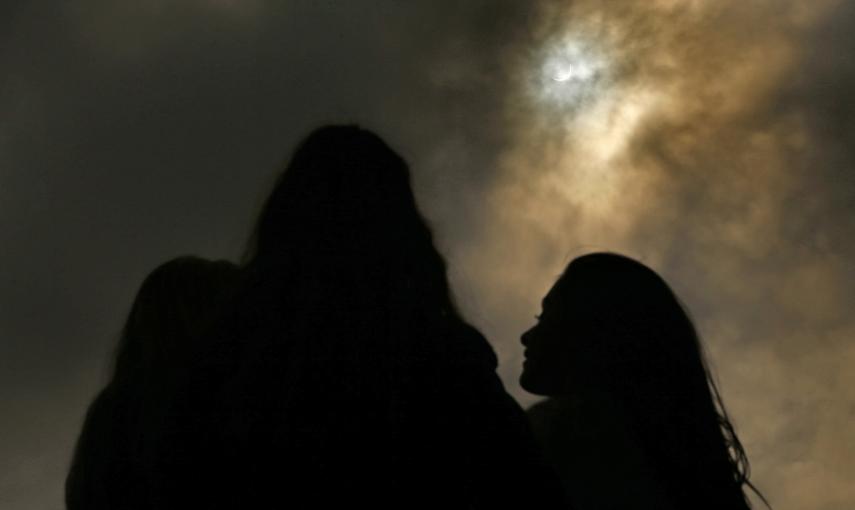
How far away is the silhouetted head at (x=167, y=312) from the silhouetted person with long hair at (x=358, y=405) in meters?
0.57

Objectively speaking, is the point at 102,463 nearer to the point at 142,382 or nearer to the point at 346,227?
the point at 142,382

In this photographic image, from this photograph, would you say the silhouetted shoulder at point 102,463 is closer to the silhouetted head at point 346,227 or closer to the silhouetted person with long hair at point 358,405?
the silhouetted person with long hair at point 358,405

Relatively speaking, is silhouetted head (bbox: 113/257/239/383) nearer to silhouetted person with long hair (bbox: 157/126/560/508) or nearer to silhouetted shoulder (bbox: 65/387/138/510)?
silhouetted shoulder (bbox: 65/387/138/510)

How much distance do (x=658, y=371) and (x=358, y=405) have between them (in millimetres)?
1853

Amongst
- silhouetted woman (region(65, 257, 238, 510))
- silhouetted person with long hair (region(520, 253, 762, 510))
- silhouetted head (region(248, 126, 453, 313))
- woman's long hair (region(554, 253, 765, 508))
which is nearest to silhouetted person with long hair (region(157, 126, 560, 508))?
silhouetted head (region(248, 126, 453, 313))

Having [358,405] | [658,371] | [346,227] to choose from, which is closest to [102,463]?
[358,405]

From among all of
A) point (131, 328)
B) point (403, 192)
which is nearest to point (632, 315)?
point (403, 192)

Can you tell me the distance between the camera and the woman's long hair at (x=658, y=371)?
4.07 m

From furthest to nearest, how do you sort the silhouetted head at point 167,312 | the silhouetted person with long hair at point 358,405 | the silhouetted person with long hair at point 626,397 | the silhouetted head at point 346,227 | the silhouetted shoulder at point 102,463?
the silhouetted person with long hair at point 626,397 < the silhouetted head at point 167,312 < the silhouetted shoulder at point 102,463 < the silhouetted head at point 346,227 < the silhouetted person with long hair at point 358,405

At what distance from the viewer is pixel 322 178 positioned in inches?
139

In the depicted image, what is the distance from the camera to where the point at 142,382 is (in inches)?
136

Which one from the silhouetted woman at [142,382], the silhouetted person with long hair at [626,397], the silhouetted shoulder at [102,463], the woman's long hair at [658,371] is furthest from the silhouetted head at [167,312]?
the woman's long hair at [658,371]

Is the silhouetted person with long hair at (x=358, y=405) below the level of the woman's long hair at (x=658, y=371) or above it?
below

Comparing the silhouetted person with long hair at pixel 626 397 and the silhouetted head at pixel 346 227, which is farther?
the silhouetted person with long hair at pixel 626 397
